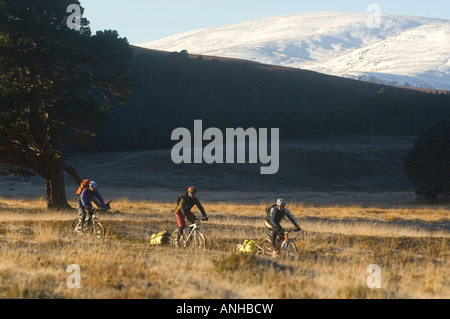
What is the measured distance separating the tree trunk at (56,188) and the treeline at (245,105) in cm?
6082

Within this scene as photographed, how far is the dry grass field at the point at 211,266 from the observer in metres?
9.91

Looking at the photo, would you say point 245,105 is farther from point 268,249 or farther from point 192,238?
point 268,249

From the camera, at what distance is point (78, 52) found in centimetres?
2727

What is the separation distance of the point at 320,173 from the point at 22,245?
6077 centimetres

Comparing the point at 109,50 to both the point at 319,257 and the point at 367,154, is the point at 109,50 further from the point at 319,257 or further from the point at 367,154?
the point at 367,154

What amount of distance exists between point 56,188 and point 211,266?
18.6m

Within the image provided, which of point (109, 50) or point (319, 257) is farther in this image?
point (109, 50)

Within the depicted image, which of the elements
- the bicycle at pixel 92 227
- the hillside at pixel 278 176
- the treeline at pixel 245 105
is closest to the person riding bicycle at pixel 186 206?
the bicycle at pixel 92 227

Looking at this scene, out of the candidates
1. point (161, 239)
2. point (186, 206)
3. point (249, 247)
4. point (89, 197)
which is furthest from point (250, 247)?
point (89, 197)

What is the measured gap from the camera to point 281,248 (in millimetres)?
14734

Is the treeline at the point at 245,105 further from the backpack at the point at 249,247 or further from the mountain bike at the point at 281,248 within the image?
the mountain bike at the point at 281,248

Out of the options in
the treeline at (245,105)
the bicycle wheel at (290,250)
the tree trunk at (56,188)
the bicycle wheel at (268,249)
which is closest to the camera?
the bicycle wheel at (290,250)

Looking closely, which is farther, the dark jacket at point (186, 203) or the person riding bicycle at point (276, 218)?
the dark jacket at point (186, 203)
